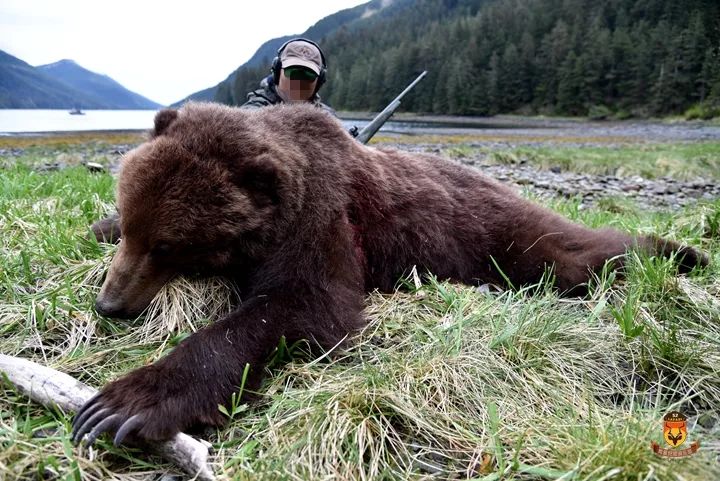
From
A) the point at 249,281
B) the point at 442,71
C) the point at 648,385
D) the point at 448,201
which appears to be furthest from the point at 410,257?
the point at 442,71

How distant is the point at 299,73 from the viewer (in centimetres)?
505

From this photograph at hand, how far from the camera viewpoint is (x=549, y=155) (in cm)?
1506

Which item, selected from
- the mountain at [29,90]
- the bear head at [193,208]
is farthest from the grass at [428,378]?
the mountain at [29,90]

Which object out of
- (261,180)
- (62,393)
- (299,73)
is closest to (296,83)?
(299,73)

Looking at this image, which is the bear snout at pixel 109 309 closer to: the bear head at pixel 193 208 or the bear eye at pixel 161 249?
the bear head at pixel 193 208

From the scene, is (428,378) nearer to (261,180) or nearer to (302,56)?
(261,180)

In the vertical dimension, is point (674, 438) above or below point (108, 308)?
below

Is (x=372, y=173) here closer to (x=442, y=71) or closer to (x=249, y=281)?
(x=249, y=281)

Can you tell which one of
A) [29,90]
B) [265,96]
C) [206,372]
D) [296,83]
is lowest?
[206,372]

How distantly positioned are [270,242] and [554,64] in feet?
237

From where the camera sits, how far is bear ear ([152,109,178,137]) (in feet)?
9.04

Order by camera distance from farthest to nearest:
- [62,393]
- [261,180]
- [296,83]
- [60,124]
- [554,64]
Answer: [554,64] < [60,124] < [296,83] < [261,180] < [62,393]

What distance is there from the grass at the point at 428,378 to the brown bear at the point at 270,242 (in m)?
0.14

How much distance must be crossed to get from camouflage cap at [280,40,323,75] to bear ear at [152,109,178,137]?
94.4 inches
